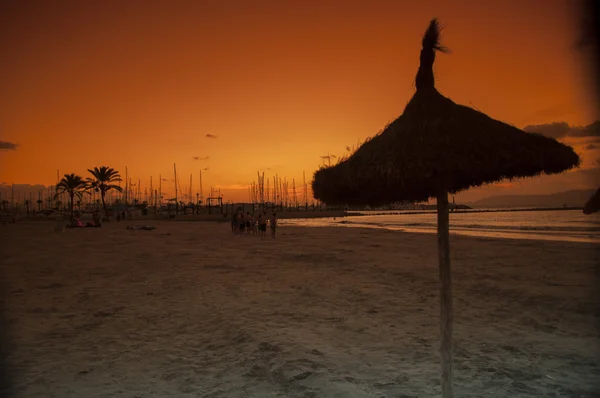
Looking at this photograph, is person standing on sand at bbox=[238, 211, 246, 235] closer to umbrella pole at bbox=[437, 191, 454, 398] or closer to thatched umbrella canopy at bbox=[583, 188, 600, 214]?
umbrella pole at bbox=[437, 191, 454, 398]

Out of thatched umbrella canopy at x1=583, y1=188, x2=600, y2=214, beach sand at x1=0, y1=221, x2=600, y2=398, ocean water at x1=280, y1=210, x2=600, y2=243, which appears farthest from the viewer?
ocean water at x1=280, y1=210, x2=600, y2=243

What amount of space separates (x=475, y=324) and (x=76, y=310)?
8.54 m

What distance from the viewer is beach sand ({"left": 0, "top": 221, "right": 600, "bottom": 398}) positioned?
218 inches

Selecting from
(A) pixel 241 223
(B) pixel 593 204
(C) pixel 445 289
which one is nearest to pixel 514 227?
(A) pixel 241 223

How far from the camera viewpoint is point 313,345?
6926 millimetres

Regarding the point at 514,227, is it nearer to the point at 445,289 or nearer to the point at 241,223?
the point at 241,223

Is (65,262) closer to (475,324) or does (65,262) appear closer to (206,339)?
(206,339)

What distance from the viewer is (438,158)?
3.52 m

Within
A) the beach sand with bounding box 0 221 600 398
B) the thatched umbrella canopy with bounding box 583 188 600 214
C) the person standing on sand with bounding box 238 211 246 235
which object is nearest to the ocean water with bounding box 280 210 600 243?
the person standing on sand with bounding box 238 211 246 235

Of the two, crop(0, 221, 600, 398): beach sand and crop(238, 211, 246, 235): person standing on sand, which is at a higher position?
crop(238, 211, 246, 235): person standing on sand

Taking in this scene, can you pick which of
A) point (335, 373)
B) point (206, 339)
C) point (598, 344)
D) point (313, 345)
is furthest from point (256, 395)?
point (598, 344)

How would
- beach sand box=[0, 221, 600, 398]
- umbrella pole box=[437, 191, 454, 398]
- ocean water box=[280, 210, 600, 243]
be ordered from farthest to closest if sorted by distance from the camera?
ocean water box=[280, 210, 600, 243]
beach sand box=[0, 221, 600, 398]
umbrella pole box=[437, 191, 454, 398]

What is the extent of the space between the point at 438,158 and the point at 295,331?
516 cm

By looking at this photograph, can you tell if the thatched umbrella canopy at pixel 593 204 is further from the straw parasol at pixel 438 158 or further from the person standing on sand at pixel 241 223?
the person standing on sand at pixel 241 223
